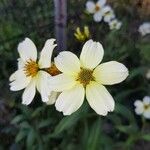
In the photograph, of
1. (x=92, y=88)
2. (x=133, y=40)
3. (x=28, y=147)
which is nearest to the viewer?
(x=92, y=88)

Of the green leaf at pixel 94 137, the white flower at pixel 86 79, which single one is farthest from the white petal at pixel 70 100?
the green leaf at pixel 94 137

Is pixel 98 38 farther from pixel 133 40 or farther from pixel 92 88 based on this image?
pixel 92 88

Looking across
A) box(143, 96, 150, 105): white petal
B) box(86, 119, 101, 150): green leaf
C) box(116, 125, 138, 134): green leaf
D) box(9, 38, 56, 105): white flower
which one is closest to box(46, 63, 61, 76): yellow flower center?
box(9, 38, 56, 105): white flower

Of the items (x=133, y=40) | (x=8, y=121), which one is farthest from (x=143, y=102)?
(x=8, y=121)

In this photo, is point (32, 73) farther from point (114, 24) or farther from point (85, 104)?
point (114, 24)

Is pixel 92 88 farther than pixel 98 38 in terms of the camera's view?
No

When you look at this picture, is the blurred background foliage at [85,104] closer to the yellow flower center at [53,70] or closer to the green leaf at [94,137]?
the green leaf at [94,137]

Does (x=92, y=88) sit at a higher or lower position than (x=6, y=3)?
higher
